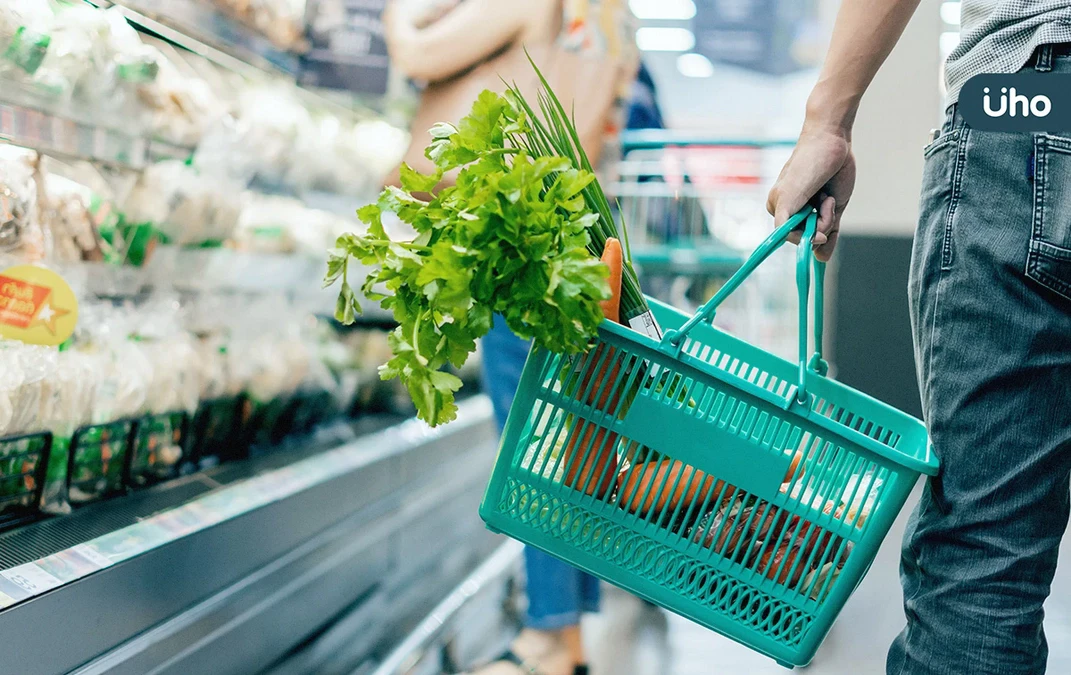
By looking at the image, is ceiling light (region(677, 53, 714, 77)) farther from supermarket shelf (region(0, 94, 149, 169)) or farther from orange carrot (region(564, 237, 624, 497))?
orange carrot (region(564, 237, 624, 497))

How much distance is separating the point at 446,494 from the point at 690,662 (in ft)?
3.47

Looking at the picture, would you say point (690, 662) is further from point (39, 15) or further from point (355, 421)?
point (39, 15)

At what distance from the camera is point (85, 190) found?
1.78 m

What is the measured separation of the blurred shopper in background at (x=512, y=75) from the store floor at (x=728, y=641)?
0.53ft

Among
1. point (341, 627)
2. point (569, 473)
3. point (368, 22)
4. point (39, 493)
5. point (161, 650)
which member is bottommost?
point (341, 627)

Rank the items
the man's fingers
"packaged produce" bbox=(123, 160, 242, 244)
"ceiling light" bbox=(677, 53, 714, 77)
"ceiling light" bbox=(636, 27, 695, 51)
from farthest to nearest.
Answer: "ceiling light" bbox=(636, 27, 695, 51) → "ceiling light" bbox=(677, 53, 714, 77) → "packaged produce" bbox=(123, 160, 242, 244) → the man's fingers

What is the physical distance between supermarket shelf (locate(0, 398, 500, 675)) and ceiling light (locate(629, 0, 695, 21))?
158 inches

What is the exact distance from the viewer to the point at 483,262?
1079 mm

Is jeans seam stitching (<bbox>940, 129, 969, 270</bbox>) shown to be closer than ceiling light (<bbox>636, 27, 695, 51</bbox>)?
Yes

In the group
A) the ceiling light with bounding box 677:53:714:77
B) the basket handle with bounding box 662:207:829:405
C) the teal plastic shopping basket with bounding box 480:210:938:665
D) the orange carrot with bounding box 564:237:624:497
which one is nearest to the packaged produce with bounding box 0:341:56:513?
the teal plastic shopping basket with bounding box 480:210:938:665

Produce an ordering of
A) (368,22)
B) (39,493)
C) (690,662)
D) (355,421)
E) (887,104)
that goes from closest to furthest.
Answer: (39,493)
(690,662)
(368,22)
(355,421)
(887,104)

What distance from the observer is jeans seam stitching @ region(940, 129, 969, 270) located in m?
1.06

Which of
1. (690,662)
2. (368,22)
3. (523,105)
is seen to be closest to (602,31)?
(368,22)

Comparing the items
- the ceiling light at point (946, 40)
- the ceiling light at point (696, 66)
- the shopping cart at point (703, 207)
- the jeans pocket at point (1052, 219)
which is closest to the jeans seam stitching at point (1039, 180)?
the jeans pocket at point (1052, 219)
